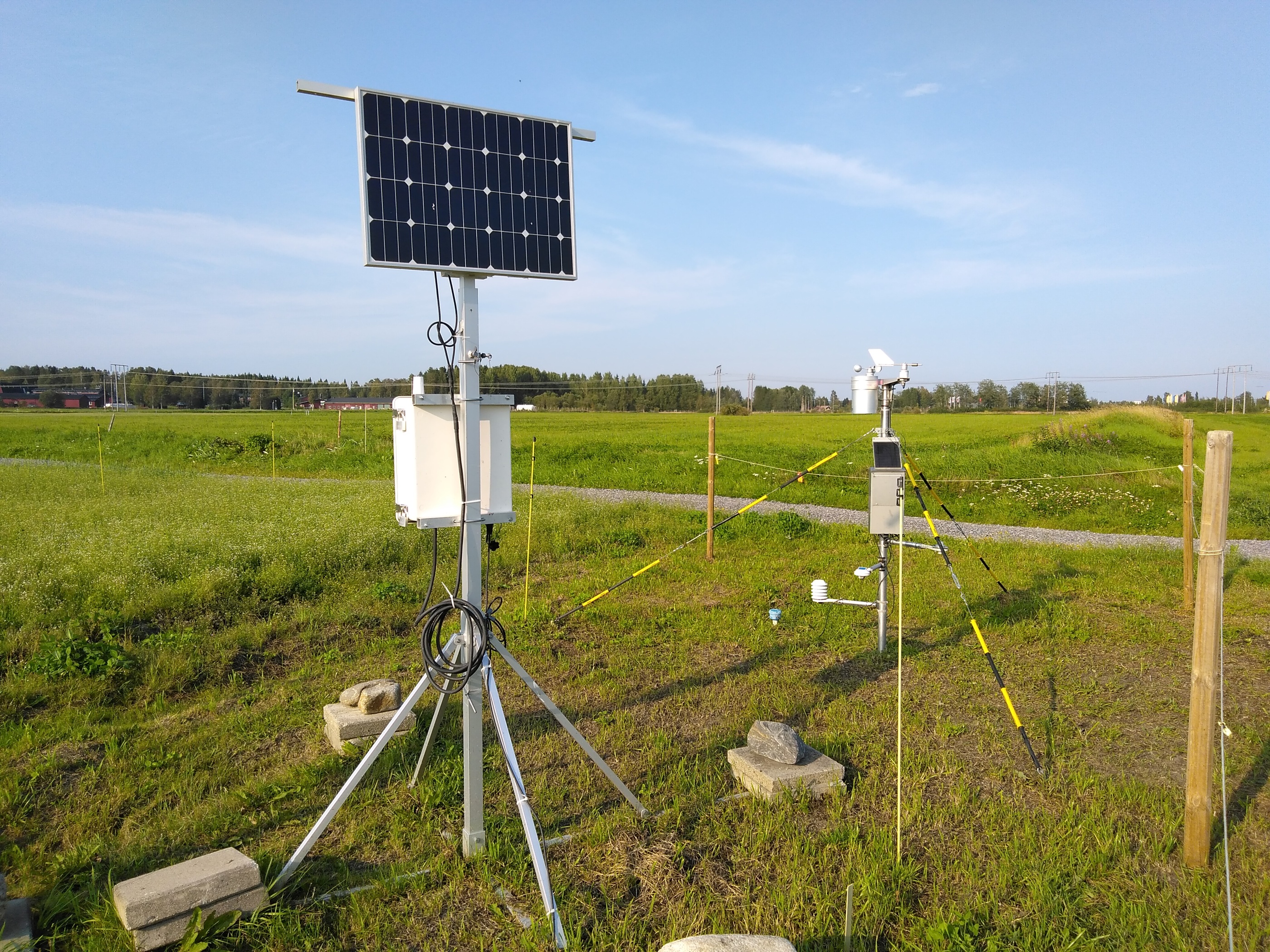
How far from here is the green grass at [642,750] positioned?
345 centimetres

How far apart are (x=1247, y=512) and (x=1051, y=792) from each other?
42.5 feet

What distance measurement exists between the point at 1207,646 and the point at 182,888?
14.3ft

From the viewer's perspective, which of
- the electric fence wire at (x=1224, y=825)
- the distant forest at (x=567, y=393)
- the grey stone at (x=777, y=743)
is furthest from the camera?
the distant forest at (x=567, y=393)

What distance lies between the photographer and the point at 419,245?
3.79 m

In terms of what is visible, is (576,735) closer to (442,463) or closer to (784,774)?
(784,774)

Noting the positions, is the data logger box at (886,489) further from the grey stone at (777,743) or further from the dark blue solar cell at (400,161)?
the dark blue solar cell at (400,161)

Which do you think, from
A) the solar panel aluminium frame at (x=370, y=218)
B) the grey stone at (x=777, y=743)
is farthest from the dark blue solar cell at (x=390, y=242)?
the grey stone at (x=777, y=743)

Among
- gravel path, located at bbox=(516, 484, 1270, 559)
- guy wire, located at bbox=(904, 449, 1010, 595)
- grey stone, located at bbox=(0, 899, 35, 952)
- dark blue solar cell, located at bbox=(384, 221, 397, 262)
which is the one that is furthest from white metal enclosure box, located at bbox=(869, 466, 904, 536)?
grey stone, located at bbox=(0, 899, 35, 952)

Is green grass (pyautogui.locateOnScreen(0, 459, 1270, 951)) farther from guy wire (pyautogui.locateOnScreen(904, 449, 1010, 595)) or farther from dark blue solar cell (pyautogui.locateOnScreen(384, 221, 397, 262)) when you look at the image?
dark blue solar cell (pyautogui.locateOnScreen(384, 221, 397, 262))

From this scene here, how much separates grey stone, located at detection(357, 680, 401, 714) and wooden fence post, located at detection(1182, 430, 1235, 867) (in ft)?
13.8

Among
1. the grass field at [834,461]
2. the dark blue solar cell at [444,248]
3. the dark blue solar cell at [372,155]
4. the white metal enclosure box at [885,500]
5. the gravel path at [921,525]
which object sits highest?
the dark blue solar cell at [372,155]

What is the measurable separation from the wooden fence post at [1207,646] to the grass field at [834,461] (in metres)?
6.45

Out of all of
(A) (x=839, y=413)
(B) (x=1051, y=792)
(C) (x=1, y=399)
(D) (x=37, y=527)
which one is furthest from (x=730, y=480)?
(C) (x=1, y=399)

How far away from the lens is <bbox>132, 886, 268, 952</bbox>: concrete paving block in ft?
10.2
